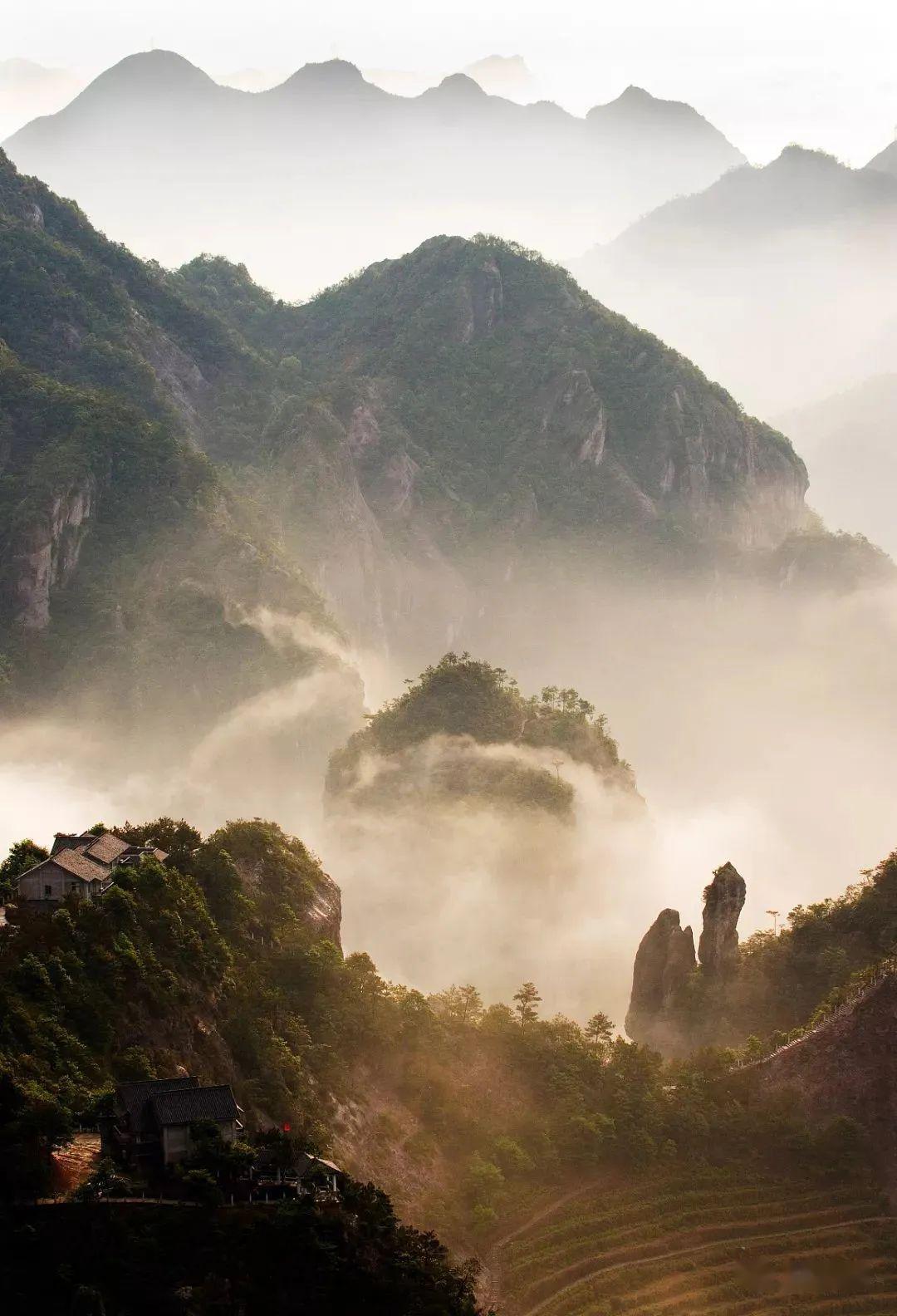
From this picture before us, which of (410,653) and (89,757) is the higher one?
(410,653)

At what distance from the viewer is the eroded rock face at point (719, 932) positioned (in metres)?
71.2

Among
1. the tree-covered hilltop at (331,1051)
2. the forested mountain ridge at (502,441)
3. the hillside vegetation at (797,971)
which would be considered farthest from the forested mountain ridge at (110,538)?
the hillside vegetation at (797,971)

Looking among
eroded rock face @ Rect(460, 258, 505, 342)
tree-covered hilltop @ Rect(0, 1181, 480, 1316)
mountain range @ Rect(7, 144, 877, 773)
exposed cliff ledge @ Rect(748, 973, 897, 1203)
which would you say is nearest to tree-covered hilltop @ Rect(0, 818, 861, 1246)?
exposed cliff ledge @ Rect(748, 973, 897, 1203)

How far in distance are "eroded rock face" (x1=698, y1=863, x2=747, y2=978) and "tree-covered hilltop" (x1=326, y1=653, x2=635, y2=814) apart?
2638cm

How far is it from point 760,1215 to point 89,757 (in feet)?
232

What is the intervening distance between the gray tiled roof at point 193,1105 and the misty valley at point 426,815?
95mm

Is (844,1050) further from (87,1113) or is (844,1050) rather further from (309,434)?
(309,434)

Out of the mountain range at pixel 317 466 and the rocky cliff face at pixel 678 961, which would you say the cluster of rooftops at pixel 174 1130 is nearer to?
the rocky cliff face at pixel 678 961

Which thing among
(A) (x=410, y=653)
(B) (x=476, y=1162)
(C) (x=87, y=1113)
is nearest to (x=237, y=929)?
(B) (x=476, y=1162)

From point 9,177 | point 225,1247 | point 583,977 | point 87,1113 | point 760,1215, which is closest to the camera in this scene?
point 225,1247

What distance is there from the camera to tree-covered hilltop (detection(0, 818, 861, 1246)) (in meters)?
49.1

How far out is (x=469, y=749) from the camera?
10000 cm

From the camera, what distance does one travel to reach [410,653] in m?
163

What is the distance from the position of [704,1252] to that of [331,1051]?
13759 mm
